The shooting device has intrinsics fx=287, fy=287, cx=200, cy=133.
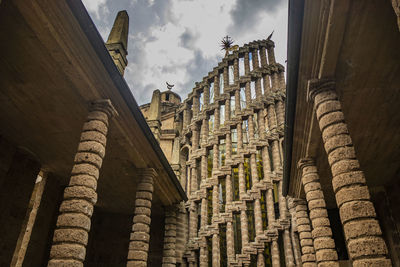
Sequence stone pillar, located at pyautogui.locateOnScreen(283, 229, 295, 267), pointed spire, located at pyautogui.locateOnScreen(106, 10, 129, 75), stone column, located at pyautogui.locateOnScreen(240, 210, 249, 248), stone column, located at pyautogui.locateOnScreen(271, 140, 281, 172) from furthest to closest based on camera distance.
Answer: stone column, located at pyautogui.locateOnScreen(271, 140, 281, 172), stone column, located at pyautogui.locateOnScreen(240, 210, 249, 248), stone pillar, located at pyautogui.locateOnScreen(283, 229, 295, 267), pointed spire, located at pyautogui.locateOnScreen(106, 10, 129, 75)

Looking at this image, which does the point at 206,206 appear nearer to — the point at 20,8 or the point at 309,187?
the point at 309,187

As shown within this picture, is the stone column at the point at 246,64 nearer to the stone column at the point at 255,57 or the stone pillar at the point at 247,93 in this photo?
the stone column at the point at 255,57

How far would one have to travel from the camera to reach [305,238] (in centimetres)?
1083

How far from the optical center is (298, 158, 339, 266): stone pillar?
26.8 ft

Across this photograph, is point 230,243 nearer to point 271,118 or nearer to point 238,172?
point 238,172

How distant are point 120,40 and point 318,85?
722cm

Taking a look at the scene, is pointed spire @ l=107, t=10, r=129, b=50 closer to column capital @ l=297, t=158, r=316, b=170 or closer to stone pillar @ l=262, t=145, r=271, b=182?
column capital @ l=297, t=158, r=316, b=170

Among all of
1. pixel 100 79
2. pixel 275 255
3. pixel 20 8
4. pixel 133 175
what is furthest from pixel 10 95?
pixel 275 255

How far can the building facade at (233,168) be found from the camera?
14.8m

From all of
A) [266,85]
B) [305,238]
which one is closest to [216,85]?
[266,85]

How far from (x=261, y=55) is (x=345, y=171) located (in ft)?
54.3

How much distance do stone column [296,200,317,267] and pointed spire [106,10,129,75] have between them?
8973 mm

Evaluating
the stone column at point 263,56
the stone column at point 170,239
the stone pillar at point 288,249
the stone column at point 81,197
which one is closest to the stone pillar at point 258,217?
the stone pillar at point 288,249

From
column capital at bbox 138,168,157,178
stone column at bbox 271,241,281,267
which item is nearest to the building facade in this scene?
stone column at bbox 271,241,281,267
